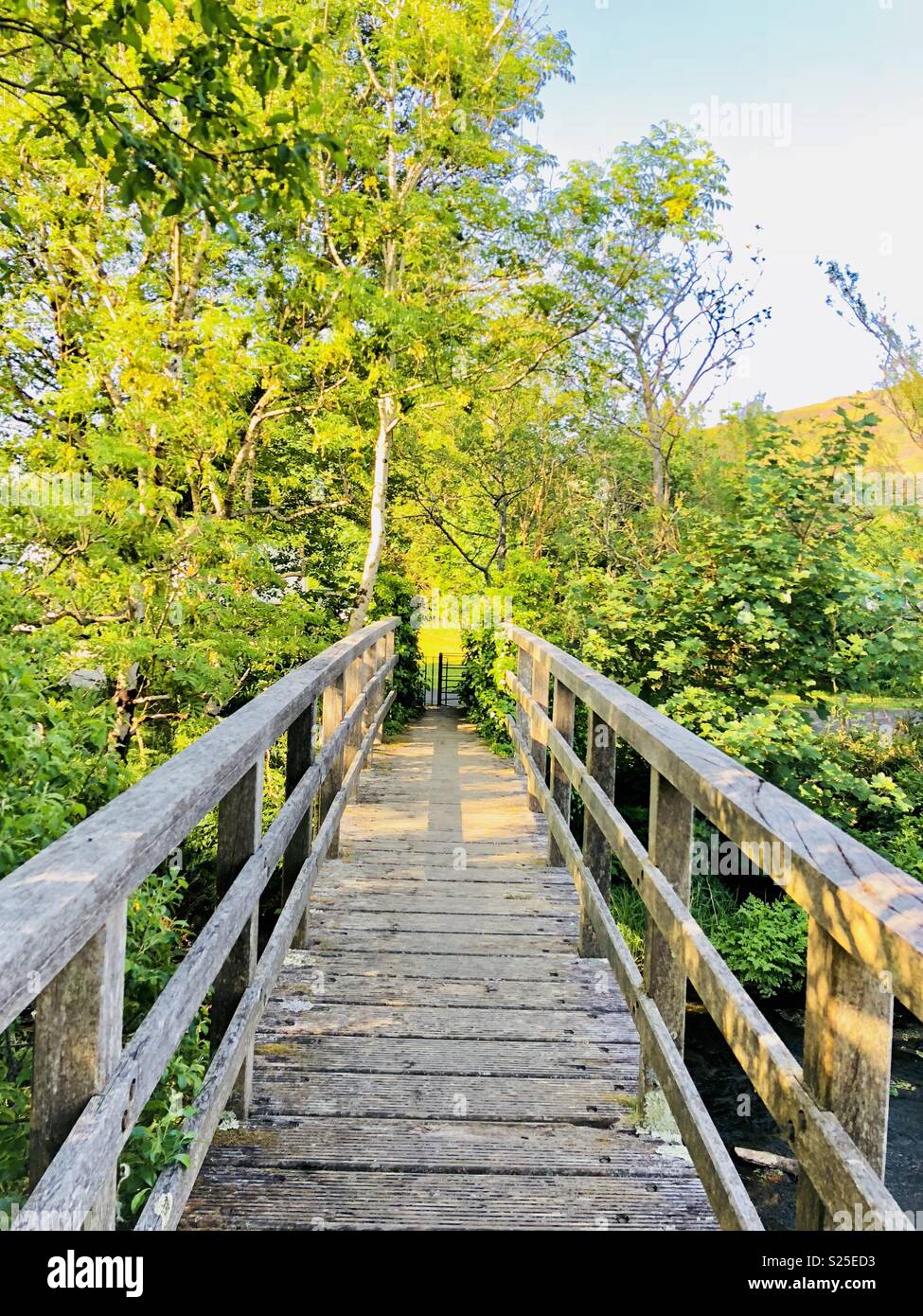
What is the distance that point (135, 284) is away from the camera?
1061 centimetres

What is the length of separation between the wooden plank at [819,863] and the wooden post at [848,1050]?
53 millimetres

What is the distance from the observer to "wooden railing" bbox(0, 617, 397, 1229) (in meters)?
1.17

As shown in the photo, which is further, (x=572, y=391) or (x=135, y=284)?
(x=572, y=391)

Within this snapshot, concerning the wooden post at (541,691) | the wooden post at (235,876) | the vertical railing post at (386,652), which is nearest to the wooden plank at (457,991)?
the wooden post at (235,876)

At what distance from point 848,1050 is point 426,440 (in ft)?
38.1

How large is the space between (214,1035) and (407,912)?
187cm

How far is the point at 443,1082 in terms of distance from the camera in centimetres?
274

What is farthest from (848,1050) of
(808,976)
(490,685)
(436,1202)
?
(490,685)

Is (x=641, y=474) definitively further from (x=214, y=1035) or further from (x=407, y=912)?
(x=214, y=1035)

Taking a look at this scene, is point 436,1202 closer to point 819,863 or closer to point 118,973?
→ point 118,973

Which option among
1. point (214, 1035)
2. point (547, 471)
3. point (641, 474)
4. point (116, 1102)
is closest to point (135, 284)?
point (547, 471)

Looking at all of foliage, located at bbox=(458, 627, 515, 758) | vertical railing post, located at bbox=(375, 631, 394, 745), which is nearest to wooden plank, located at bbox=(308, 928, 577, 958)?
vertical railing post, located at bbox=(375, 631, 394, 745)
